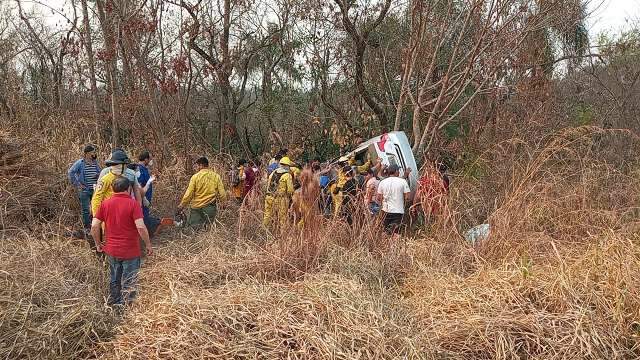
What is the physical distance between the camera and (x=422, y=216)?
7.14m

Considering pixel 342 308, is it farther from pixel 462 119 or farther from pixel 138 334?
pixel 462 119

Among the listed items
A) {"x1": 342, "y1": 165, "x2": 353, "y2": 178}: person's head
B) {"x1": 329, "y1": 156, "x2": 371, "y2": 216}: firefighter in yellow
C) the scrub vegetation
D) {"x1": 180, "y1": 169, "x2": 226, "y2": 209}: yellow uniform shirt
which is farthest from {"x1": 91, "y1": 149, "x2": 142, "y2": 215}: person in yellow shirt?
{"x1": 342, "y1": 165, "x2": 353, "y2": 178}: person's head

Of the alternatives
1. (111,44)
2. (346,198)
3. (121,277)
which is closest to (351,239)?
(346,198)

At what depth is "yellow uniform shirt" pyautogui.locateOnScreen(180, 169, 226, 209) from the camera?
7582mm

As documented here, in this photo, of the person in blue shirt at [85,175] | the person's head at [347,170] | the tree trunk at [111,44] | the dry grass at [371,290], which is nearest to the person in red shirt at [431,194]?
the dry grass at [371,290]

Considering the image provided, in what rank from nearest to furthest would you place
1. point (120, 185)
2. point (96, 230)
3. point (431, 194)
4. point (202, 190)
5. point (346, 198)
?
point (120, 185) → point (96, 230) → point (431, 194) → point (346, 198) → point (202, 190)

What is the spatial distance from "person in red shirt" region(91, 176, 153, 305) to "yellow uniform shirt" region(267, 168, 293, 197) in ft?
7.66

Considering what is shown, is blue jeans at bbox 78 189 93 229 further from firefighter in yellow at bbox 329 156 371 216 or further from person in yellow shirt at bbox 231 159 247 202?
firefighter in yellow at bbox 329 156 371 216

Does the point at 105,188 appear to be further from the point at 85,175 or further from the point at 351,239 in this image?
the point at 351,239

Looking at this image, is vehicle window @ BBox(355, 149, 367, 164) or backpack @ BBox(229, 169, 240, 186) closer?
backpack @ BBox(229, 169, 240, 186)

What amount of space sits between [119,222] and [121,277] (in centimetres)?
56

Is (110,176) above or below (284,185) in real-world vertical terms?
above

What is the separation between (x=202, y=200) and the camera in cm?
764

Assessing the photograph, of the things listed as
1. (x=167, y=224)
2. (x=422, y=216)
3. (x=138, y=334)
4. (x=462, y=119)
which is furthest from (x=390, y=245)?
(x=462, y=119)
